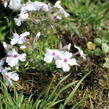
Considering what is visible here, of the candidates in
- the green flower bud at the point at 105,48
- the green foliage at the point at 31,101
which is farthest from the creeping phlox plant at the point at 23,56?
the green flower bud at the point at 105,48

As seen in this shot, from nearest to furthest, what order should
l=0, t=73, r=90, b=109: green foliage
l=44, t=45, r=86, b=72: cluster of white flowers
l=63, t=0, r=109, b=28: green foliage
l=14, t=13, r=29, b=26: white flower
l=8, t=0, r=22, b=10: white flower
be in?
l=0, t=73, r=90, b=109: green foliage
l=44, t=45, r=86, b=72: cluster of white flowers
l=14, t=13, r=29, b=26: white flower
l=8, t=0, r=22, b=10: white flower
l=63, t=0, r=109, b=28: green foliage

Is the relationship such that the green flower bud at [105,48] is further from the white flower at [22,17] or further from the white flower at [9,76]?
the white flower at [9,76]

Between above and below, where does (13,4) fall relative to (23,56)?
above

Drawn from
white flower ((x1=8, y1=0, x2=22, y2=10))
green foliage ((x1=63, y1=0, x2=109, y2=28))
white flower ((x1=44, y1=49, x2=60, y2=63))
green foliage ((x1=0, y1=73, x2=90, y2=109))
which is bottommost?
green foliage ((x1=0, y1=73, x2=90, y2=109))

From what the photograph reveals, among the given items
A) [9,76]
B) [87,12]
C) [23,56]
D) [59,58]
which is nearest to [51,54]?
[59,58]

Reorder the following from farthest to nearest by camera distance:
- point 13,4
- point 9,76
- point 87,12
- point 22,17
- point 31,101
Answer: point 87,12, point 13,4, point 22,17, point 9,76, point 31,101

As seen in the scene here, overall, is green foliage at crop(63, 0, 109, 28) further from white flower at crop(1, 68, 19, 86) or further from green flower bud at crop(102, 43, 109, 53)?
white flower at crop(1, 68, 19, 86)

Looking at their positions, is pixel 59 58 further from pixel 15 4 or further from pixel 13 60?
pixel 15 4

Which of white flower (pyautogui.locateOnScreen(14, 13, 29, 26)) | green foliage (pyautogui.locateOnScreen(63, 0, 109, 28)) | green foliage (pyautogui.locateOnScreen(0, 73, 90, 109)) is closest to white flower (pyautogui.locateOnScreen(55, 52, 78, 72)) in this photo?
green foliage (pyautogui.locateOnScreen(0, 73, 90, 109))
